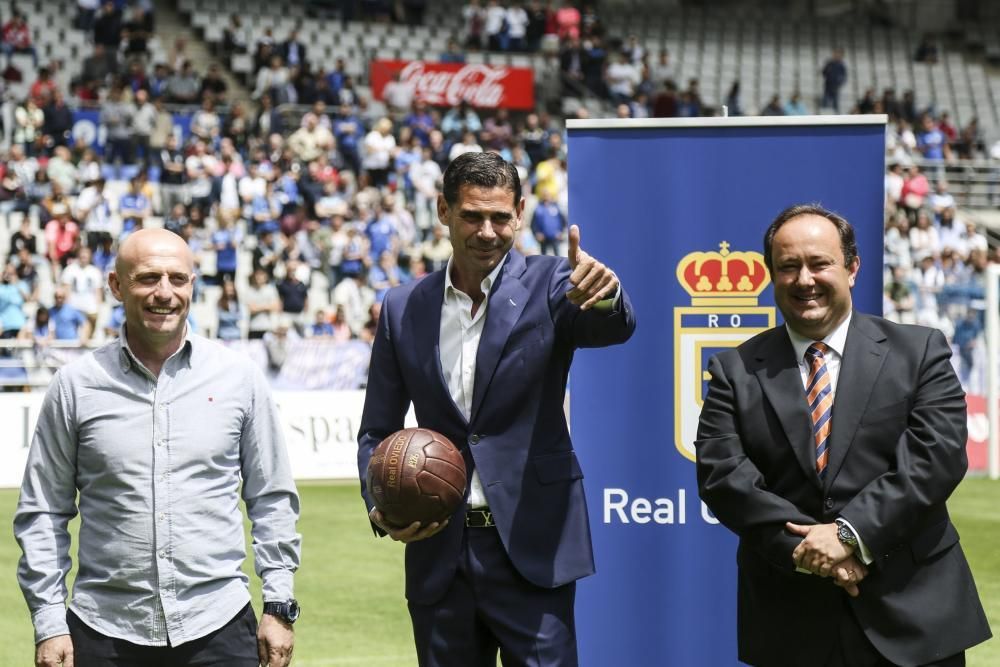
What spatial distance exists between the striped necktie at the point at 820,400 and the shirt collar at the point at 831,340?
0.05 ft

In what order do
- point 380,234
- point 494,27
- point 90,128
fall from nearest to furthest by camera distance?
point 380,234 → point 90,128 → point 494,27

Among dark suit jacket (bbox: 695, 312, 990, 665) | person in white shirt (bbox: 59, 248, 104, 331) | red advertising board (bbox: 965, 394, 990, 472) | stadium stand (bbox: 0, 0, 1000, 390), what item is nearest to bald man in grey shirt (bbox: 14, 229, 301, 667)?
dark suit jacket (bbox: 695, 312, 990, 665)

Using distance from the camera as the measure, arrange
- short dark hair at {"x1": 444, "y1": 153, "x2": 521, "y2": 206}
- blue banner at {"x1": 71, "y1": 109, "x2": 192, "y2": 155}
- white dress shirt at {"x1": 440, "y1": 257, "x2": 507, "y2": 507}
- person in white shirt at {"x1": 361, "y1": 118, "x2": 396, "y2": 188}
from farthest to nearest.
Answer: person in white shirt at {"x1": 361, "y1": 118, "x2": 396, "y2": 188} < blue banner at {"x1": 71, "y1": 109, "x2": 192, "y2": 155} < white dress shirt at {"x1": 440, "y1": 257, "x2": 507, "y2": 507} < short dark hair at {"x1": 444, "y1": 153, "x2": 521, "y2": 206}

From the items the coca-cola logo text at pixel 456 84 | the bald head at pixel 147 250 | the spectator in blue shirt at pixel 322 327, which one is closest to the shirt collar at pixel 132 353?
the bald head at pixel 147 250

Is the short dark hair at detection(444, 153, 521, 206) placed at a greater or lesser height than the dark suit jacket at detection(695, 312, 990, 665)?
greater

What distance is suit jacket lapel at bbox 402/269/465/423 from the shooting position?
4.31 meters

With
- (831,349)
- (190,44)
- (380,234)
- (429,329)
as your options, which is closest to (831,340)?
(831,349)

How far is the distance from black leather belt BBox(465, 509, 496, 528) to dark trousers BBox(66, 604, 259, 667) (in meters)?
0.75

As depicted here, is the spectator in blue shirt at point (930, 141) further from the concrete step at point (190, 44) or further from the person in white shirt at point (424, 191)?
the concrete step at point (190, 44)

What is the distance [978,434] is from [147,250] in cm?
1354

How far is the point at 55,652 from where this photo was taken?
3.85 metres

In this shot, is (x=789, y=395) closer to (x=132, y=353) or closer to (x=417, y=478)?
(x=417, y=478)

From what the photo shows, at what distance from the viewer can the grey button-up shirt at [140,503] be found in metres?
3.93

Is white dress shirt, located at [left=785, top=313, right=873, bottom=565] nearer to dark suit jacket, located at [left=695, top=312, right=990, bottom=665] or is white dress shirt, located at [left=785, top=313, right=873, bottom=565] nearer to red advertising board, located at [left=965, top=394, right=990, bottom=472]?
dark suit jacket, located at [left=695, top=312, right=990, bottom=665]
